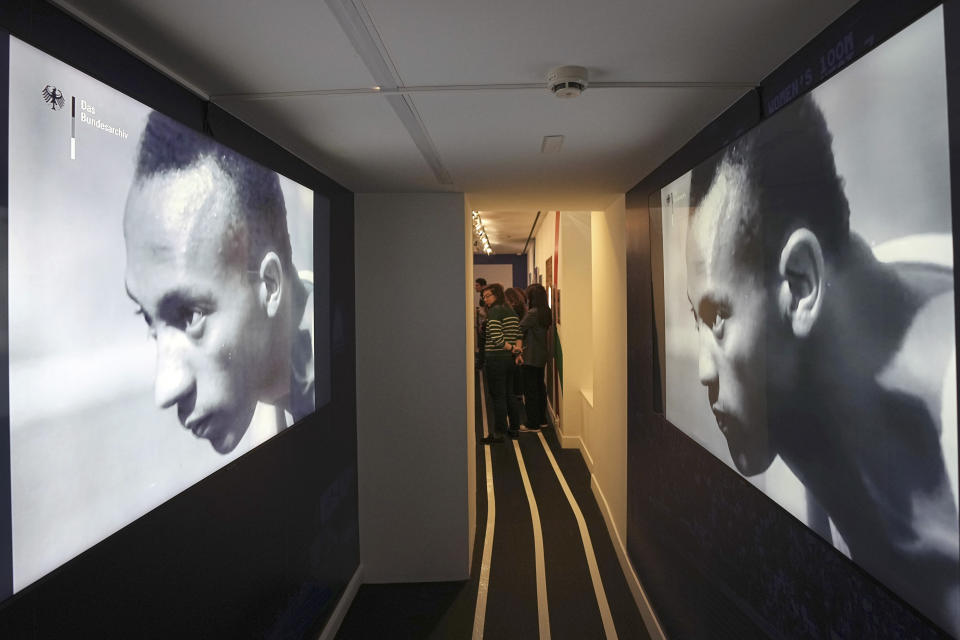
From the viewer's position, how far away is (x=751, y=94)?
1.71m

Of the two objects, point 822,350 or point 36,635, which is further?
point 822,350

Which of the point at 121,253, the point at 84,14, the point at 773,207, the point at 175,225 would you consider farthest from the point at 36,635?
the point at 773,207

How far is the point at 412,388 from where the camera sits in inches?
137

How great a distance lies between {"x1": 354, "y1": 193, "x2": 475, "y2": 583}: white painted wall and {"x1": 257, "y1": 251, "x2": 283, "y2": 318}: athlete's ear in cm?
124

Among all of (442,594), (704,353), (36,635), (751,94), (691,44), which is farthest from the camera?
(442,594)

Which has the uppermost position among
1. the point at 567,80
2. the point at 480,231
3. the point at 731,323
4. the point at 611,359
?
the point at 480,231

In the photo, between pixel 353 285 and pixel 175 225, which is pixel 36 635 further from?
pixel 353 285

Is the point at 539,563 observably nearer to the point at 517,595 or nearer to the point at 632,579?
the point at 517,595

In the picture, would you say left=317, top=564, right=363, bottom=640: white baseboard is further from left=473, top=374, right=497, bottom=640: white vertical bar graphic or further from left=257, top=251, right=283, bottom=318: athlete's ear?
left=257, top=251, right=283, bottom=318: athlete's ear

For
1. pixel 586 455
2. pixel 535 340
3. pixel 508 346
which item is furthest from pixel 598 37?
pixel 535 340

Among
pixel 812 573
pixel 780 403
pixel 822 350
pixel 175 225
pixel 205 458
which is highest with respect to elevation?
pixel 175 225

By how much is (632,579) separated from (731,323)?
2.13 m

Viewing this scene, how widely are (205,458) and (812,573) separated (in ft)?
5.67

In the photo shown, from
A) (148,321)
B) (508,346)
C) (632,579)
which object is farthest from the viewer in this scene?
(508,346)
